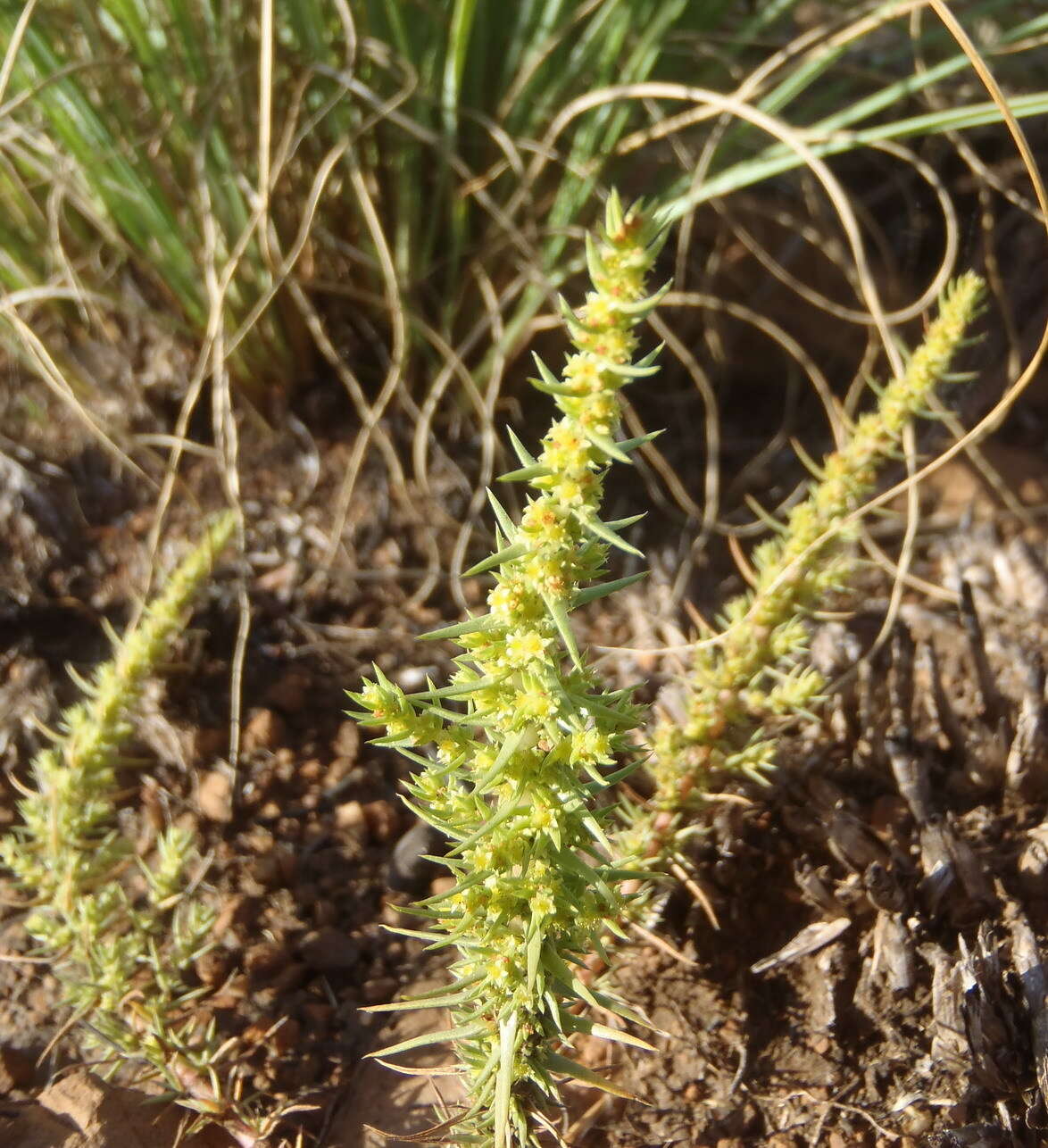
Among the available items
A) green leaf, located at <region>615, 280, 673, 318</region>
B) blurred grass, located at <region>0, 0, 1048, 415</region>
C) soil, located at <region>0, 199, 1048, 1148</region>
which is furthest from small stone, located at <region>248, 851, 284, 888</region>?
green leaf, located at <region>615, 280, 673, 318</region>

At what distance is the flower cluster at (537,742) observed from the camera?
2.13ft

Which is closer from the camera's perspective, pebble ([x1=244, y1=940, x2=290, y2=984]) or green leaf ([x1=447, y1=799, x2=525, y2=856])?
green leaf ([x1=447, y1=799, x2=525, y2=856])

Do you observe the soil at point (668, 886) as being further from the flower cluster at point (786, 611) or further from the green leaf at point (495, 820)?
the green leaf at point (495, 820)

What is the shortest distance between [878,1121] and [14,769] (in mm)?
1151

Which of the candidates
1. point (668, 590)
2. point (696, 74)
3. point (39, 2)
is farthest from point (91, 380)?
point (696, 74)

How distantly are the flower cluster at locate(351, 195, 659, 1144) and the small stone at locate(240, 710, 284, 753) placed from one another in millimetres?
670

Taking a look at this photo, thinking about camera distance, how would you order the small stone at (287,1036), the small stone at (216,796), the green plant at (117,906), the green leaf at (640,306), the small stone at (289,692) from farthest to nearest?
the small stone at (289,692)
the small stone at (216,796)
the small stone at (287,1036)
the green plant at (117,906)
the green leaf at (640,306)

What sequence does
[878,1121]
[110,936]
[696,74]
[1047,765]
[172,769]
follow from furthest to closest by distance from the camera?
[696,74] < [172,769] < [1047,765] < [110,936] < [878,1121]

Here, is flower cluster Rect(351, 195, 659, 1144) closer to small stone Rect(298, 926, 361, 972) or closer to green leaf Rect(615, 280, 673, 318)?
green leaf Rect(615, 280, 673, 318)

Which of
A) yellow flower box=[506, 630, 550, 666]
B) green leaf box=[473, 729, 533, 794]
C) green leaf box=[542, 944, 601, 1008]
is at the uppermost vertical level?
yellow flower box=[506, 630, 550, 666]

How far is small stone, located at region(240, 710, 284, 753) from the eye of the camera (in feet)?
4.82

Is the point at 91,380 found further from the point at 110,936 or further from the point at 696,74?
the point at 696,74

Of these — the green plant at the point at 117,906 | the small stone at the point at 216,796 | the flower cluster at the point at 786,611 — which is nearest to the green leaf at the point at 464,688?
the flower cluster at the point at 786,611

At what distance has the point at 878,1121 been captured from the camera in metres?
1.02
